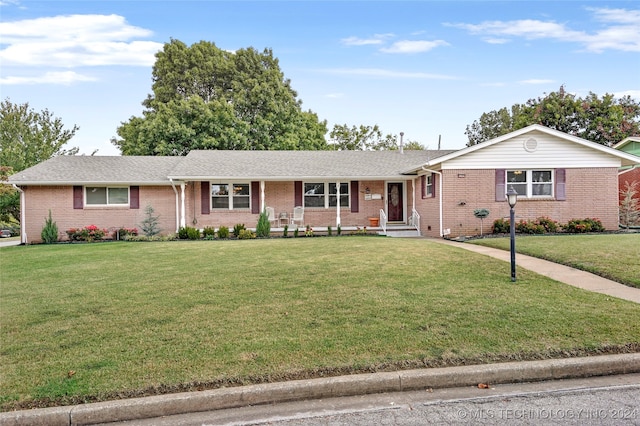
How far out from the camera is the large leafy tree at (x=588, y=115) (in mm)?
31484

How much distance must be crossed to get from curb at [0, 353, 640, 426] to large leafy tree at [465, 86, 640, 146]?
31.1 meters

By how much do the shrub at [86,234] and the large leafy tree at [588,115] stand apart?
28.1m

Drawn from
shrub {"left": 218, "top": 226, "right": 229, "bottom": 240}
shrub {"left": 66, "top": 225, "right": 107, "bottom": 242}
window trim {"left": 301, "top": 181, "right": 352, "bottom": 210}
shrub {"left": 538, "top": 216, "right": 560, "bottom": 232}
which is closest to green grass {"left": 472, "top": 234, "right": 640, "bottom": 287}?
shrub {"left": 538, "top": 216, "right": 560, "bottom": 232}

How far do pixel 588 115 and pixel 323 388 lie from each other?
34.9 metres

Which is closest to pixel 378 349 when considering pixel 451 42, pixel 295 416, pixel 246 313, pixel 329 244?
pixel 295 416

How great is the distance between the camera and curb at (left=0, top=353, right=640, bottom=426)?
3.41 metres

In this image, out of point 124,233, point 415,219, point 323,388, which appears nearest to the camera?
point 323,388

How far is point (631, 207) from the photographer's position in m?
18.6

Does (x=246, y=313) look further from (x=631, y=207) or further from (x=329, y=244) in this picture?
(x=631, y=207)

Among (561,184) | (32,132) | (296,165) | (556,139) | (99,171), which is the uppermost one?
(32,132)

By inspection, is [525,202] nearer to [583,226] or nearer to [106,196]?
[583,226]

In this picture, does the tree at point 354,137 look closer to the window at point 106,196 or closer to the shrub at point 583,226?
the window at point 106,196

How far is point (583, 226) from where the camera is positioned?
1627 centimetres

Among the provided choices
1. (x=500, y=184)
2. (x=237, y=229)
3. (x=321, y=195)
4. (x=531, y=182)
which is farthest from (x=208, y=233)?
(x=531, y=182)
